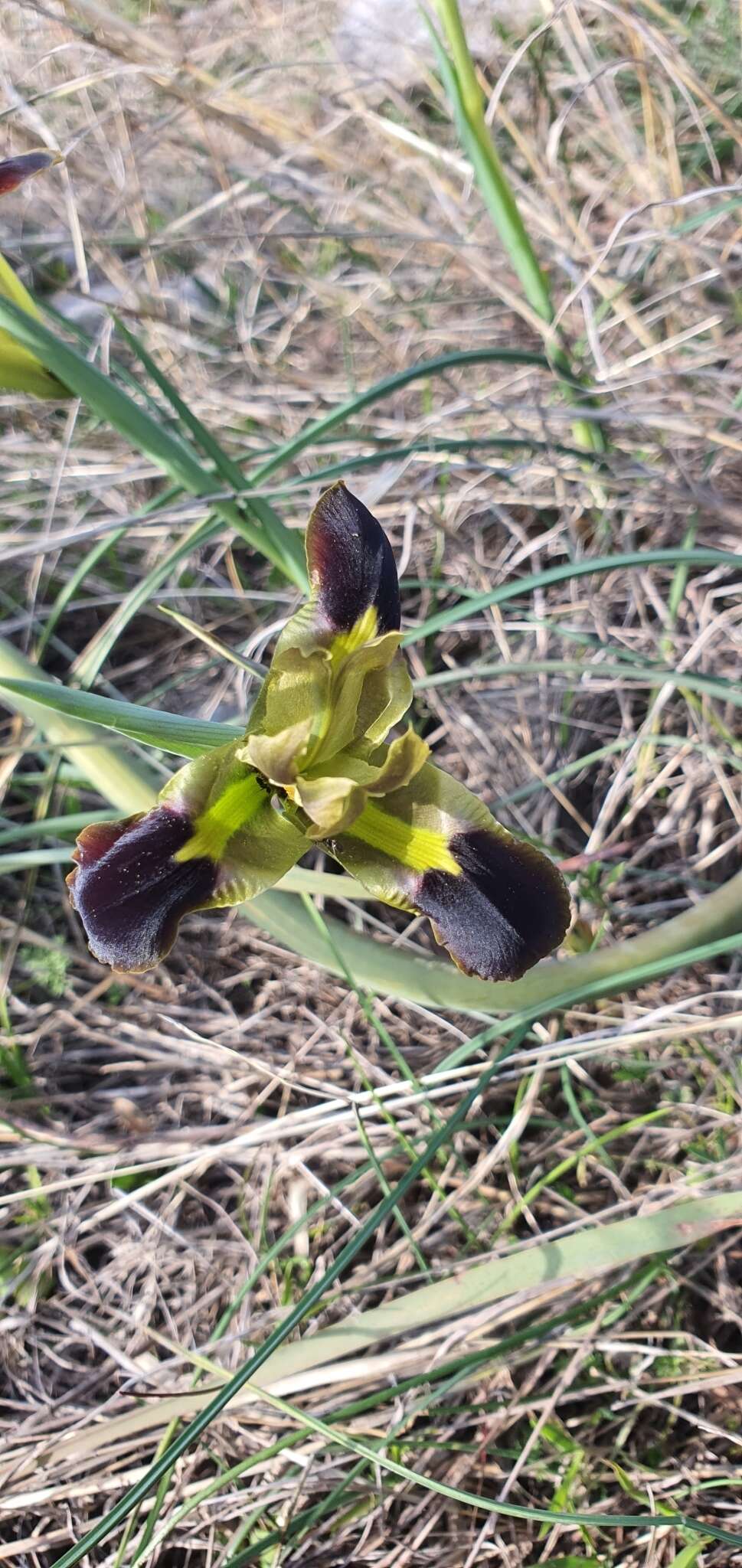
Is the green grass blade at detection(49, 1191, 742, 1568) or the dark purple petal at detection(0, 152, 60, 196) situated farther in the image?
the green grass blade at detection(49, 1191, 742, 1568)

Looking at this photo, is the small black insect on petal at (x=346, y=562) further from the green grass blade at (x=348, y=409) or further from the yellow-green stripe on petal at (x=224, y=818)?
the green grass blade at (x=348, y=409)

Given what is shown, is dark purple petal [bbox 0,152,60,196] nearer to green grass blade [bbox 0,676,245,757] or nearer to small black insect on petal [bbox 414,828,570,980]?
green grass blade [bbox 0,676,245,757]

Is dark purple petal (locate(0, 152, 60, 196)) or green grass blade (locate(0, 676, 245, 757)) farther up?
dark purple petal (locate(0, 152, 60, 196))

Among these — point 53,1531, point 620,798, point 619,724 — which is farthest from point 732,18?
point 53,1531

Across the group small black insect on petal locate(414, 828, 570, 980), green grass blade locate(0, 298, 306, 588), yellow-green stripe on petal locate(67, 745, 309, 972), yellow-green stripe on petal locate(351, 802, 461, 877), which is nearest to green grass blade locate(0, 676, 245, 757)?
yellow-green stripe on petal locate(67, 745, 309, 972)

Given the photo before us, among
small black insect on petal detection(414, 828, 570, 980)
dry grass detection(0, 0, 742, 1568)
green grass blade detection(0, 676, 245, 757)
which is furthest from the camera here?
dry grass detection(0, 0, 742, 1568)

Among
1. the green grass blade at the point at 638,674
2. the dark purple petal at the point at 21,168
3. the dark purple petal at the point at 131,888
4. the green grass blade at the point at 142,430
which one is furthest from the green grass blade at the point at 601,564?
the dark purple petal at the point at 21,168

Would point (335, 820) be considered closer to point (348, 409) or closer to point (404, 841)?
point (404, 841)

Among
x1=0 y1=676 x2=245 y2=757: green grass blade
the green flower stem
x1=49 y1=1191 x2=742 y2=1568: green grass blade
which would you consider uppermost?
x1=0 y1=676 x2=245 y2=757: green grass blade
